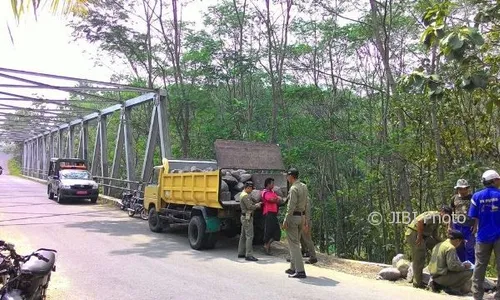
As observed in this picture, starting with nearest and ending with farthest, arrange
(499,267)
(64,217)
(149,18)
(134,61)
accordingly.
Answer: (499,267) < (64,217) < (149,18) < (134,61)

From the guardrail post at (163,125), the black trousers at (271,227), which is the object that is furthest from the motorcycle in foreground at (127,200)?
the black trousers at (271,227)

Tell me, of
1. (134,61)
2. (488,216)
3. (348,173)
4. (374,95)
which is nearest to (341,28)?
(374,95)

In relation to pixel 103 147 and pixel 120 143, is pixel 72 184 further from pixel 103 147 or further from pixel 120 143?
pixel 103 147

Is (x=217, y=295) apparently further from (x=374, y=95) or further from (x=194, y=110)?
(x=194, y=110)

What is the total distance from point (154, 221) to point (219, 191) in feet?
13.0

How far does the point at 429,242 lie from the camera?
7.20 metres

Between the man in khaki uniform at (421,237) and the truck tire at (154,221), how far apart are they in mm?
7141

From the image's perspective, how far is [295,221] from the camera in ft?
24.5

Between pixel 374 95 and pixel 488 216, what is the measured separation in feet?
42.6

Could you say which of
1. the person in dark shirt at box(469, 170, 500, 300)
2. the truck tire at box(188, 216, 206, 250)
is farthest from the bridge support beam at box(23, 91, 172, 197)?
the person in dark shirt at box(469, 170, 500, 300)

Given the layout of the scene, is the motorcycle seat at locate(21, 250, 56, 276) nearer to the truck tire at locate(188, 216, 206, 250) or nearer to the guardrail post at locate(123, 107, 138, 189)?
the truck tire at locate(188, 216, 206, 250)

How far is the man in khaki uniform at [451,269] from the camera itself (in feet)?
21.2

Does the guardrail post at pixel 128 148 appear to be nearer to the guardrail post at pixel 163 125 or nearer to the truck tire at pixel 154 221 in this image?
the guardrail post at pixel 163 125

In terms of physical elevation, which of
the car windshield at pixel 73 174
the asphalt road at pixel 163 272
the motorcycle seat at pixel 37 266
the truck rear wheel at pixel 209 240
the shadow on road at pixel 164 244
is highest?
the car windshield at pixel 73 174
